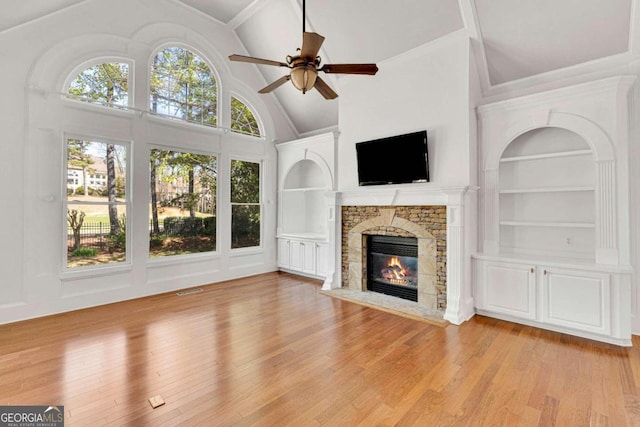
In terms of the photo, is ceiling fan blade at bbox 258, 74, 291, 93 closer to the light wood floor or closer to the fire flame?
the light wood floor

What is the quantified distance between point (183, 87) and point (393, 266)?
194 inches

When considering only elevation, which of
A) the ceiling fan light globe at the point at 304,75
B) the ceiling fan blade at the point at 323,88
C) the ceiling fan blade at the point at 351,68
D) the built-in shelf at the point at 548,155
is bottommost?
the built-in shelf at the point at 548,155

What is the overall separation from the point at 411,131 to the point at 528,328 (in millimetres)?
3039

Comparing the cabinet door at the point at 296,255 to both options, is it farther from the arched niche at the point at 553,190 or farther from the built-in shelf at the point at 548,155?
the built-in shelf at the point at 548,155

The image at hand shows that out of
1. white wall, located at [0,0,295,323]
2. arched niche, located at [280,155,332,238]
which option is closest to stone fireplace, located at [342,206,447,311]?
arched niche, located at [280,155,332,238]

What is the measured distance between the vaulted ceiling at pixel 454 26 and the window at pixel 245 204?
245 cm

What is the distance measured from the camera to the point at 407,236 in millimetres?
4625

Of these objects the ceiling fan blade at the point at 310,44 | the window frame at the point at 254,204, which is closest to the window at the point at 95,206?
the window frame at the point at 254,204

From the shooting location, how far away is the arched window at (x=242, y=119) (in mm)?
6191

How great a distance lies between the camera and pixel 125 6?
465 centimetres

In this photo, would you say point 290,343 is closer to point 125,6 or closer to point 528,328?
point 528,328

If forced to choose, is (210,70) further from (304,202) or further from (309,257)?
(309,257)

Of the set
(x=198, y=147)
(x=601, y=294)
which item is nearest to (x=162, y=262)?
(x=198, y=147)

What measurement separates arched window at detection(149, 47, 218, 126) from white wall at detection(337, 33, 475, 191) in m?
2.61
